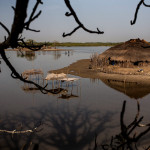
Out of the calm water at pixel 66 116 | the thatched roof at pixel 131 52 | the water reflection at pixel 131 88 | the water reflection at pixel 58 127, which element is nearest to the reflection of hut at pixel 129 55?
the thatched roof at pixel 131 52

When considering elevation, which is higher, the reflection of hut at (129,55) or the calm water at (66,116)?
the reflection of hut at (129,55)

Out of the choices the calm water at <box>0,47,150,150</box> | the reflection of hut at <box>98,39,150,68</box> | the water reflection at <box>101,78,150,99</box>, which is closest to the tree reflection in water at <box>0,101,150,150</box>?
the calm water at <box>0,47,150,150</box>

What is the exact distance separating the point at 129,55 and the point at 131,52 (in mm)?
616

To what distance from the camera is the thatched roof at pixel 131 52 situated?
25906 mm

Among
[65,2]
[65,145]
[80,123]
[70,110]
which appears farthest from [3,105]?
[65,2]

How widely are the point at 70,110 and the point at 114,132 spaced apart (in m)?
3.80

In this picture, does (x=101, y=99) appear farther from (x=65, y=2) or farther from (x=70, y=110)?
(x=65, y=2)

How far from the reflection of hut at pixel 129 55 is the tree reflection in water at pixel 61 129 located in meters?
16.0

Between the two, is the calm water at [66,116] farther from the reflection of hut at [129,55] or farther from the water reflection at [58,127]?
the reflection of hut at [129,55]

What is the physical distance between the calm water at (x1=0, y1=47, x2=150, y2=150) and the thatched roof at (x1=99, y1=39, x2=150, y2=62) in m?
9.64

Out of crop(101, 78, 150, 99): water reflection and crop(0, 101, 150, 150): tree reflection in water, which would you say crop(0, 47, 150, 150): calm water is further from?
crop(101, 78, 150, 99): water reflection

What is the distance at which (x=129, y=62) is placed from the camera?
26.4 meters

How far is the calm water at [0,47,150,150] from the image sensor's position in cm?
813

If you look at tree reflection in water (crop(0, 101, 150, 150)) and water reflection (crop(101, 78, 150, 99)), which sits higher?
water reflection (crop(101, 78, 150, 99))
